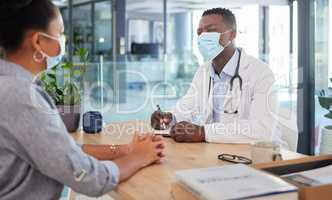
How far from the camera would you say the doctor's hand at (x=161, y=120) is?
6.88 feet

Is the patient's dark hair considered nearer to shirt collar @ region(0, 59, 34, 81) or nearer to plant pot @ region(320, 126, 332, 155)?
shirt collar @ region(0, 59, 34, 81)

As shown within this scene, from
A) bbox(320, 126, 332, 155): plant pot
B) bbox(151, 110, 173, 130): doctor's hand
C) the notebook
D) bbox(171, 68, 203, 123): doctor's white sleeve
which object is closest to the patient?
A: the notebook

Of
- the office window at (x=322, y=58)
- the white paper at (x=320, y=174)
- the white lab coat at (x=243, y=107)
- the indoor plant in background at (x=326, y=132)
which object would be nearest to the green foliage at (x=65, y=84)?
the white lab coat at (x=243, y=107)

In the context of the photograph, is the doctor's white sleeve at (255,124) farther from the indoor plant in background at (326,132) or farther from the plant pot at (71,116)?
the indoor plant in background at (326,132)

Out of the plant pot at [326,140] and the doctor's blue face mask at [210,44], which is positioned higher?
the doctor's blue face mask at [210,44]

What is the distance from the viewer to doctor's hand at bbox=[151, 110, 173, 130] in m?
2.10

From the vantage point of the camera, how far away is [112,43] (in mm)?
5691

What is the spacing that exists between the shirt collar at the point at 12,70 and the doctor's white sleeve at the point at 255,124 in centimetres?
96

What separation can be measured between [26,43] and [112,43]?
459cm

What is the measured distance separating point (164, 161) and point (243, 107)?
2.69 ft

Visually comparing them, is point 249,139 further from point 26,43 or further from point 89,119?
point 26,43

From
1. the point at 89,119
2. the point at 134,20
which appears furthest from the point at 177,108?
the point at 134,20

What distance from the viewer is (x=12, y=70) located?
1.12 m

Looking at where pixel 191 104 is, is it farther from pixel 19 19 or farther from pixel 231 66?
pixel 19 19
